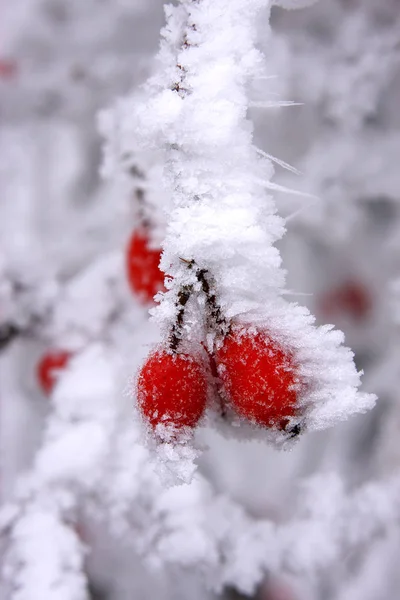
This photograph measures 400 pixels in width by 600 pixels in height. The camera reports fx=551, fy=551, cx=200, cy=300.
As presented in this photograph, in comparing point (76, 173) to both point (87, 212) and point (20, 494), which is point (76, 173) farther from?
point (20, 494)

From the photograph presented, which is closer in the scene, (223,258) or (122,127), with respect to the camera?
(223,258)

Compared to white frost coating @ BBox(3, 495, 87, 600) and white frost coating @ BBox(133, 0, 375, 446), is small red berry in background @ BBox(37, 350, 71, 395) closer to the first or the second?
white frost coating @ BBox(3, 495, 87, 600)

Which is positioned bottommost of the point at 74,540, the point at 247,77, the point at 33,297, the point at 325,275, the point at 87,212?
the point at 74,540

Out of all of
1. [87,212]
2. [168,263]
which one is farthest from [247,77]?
[87,212]

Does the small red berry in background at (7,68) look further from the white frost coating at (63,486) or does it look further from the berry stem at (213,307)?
the berry stem at (213,307)

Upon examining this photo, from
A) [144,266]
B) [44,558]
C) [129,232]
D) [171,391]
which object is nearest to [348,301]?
[129,232]

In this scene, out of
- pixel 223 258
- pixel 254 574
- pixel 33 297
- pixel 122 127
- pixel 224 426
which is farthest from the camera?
pixel 33 297

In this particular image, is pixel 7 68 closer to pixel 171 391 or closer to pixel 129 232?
pixel 129 232

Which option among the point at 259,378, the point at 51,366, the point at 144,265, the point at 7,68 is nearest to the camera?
the point at 259,378
